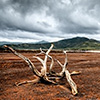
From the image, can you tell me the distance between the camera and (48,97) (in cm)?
637

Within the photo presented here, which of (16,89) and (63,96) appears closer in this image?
(63,96)

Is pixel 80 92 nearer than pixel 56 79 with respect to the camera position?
Yes

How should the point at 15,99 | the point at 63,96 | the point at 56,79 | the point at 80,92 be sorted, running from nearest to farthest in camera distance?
the point at 15,99, the point at 63,96, the point at 80,92, the point at 56,79

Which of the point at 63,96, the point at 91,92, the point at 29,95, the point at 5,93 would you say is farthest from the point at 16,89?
the point at 91,92

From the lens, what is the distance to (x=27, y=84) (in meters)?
8.12

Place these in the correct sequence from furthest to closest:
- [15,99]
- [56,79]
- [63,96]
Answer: [56,79] → [63,96] → [15,99]

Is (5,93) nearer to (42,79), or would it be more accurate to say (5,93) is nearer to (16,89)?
(16,89)

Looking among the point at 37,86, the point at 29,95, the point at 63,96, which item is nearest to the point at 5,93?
the point at 29,95

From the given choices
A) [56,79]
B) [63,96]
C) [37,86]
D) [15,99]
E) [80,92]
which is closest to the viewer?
[15,99]

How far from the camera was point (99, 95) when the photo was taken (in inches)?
264

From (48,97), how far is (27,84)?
Result: 2.21 metres

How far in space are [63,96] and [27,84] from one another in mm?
2646

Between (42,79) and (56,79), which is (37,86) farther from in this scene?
(56,79)

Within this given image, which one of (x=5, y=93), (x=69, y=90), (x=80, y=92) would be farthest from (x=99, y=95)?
(x=5, y=93)
